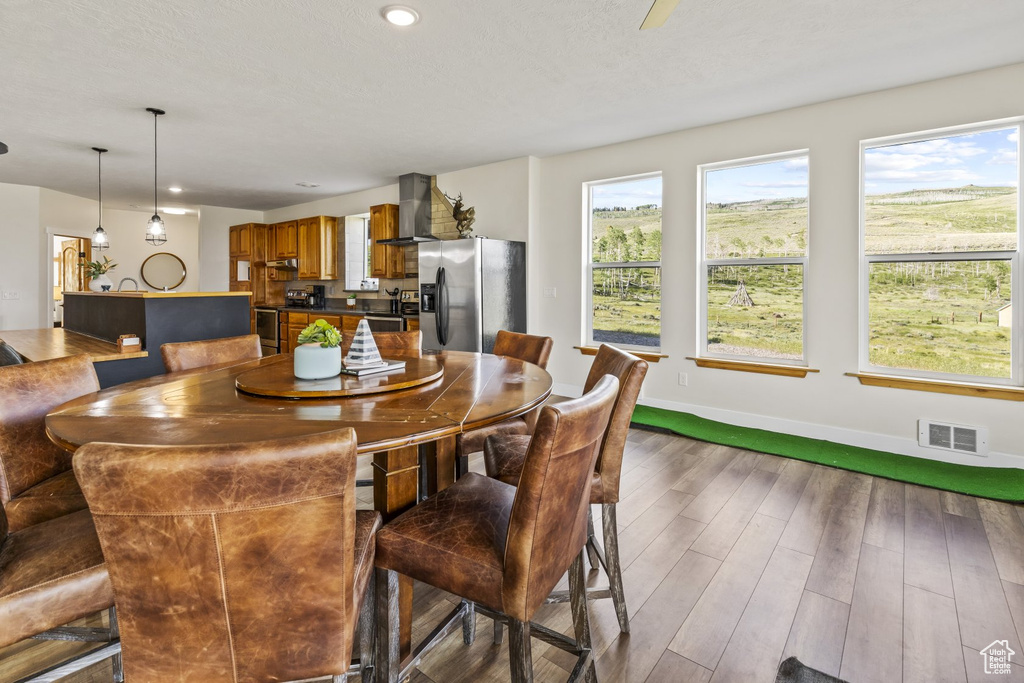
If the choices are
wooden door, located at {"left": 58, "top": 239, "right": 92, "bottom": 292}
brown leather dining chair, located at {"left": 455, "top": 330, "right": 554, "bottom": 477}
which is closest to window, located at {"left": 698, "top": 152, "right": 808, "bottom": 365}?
brown leather dining chair, located at {"left": 455, "top": 330, "right": 554, "bottom": 477}

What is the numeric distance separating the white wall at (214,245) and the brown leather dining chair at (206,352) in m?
6.65

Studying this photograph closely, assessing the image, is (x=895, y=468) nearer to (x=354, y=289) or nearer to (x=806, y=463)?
(x=806, y=463)

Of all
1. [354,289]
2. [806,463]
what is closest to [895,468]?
[806,463]

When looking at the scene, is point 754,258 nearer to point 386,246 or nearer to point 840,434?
point 840,434

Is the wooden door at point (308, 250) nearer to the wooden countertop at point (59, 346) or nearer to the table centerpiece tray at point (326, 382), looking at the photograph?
the wooden countertop at point (59, 346)

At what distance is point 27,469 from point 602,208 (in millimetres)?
4663

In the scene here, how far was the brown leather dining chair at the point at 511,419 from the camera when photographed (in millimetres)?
2238

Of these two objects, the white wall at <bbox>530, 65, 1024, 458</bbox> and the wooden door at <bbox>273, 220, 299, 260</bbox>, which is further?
the wooden door at <bbox>273, 220, 299, 260</bbox>

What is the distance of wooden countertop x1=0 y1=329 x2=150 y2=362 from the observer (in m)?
3.44

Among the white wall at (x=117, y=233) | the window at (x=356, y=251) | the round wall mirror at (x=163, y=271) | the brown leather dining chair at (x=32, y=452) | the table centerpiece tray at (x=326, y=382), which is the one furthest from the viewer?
the round wall mirror at (x=163, y=271)

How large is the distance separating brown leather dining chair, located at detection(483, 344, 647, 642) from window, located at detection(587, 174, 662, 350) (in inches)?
122

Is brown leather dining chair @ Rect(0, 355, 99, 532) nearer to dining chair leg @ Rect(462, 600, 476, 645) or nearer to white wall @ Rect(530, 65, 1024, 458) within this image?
dining chair leg @ Rect(462, 600, 476, 645)

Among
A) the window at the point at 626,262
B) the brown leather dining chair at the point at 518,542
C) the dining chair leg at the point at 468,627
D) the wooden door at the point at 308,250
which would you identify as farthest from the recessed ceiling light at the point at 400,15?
the wooden door at the point at 308,250

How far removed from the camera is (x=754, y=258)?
4.28m
